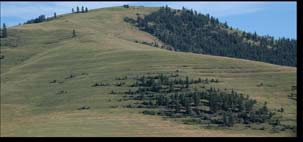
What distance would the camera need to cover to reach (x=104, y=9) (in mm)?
184500

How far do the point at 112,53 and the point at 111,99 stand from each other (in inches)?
1078

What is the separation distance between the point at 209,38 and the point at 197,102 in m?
88.0

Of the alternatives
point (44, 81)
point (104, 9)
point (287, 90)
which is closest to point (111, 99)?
point (44, 81)

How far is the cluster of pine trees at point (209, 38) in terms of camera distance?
14725 centimetres

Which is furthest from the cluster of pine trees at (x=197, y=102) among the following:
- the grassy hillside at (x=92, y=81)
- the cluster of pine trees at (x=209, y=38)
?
the cluster of pine trees at (x=209, y=38)

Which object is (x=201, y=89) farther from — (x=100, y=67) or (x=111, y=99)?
(x=100, y=67)

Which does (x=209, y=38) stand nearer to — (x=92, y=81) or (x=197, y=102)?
(x=92, y=81)

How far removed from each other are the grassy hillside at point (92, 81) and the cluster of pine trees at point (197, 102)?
85.8 inches

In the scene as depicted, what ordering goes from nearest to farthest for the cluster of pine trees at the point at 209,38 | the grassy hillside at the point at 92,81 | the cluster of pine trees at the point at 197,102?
the grassy hillside at the point at 92,81 < the cluster of pine trees at the point at 197,102 < the cluster of pine trees at the point at 209,38

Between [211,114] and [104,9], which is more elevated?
[104,9]

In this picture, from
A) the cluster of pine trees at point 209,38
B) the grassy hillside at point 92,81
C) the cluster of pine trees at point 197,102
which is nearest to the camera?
the grassy hillside at point 92,81

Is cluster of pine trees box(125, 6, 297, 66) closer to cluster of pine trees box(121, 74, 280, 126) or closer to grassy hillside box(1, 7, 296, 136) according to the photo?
grassy hillside box(1, 7, 296, 136)

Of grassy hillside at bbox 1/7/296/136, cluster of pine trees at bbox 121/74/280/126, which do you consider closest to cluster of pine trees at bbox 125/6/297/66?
grassy hillside at bbox 1/7/296/136

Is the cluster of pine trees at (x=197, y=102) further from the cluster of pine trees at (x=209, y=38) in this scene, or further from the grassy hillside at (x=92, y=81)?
the cluster of pine trees at (x=209, y=38)
